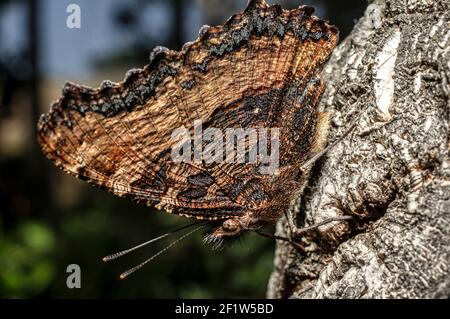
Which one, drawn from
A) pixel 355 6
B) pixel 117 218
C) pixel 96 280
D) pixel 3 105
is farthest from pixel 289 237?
pixel 117 218

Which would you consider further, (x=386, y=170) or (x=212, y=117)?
(x=212, y=117)

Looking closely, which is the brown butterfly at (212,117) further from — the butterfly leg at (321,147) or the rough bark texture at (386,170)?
the rough bark texture at (386,170)

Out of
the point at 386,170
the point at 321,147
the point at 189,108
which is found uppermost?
the point at 189,108

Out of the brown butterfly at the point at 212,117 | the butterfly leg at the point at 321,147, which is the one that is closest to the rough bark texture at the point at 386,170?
the butterfly leg at the point at 321,147

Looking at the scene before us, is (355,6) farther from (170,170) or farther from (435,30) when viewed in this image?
(170,170)

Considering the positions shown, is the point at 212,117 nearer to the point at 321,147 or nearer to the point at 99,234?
the point at 321,147

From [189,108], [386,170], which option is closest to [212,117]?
[189,108]

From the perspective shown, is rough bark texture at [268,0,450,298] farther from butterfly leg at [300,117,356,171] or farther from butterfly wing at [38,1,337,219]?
butterfly wing at [38,1,337,219]
